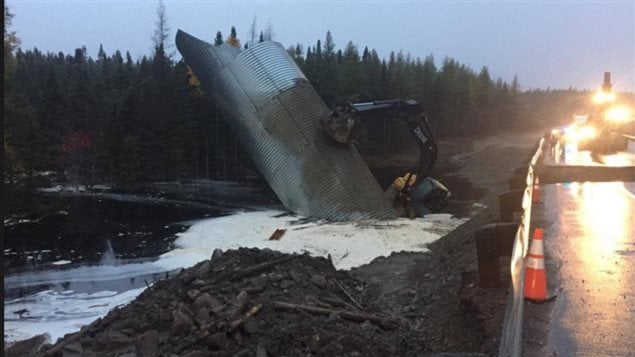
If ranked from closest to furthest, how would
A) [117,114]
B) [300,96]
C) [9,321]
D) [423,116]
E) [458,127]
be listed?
[9,321]
[423,116]
[300,96]
[117,114]
[458,127]

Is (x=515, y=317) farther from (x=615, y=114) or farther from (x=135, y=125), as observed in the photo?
(x=135, y=125)

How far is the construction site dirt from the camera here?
7.19 m

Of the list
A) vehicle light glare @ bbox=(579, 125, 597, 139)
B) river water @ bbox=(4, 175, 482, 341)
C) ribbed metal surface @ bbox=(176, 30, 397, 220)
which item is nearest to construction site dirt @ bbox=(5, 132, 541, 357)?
river water @ bbox=(4, 175, 482, 341)

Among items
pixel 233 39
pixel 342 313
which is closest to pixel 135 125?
pixel 233 39

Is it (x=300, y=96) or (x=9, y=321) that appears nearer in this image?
(x=9, y=321)

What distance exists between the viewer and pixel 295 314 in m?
8.45

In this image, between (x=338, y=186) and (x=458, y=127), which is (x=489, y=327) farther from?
(x=458, y=127)

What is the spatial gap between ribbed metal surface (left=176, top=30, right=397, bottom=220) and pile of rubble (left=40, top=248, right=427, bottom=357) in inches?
489

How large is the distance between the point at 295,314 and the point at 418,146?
15.3 m

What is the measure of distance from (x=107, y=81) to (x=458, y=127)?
5277 centimetres

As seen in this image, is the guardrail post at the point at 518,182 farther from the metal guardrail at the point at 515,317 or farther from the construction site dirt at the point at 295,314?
the metal guardrail at the point at 515,317

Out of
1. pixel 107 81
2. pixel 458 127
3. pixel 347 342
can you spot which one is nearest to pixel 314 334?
pixel 347 342

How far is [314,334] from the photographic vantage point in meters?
7.59

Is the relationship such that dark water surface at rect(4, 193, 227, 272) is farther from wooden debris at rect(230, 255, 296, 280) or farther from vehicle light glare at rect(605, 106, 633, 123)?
vehicle light glare at rect(605, 106, 633, 123)
